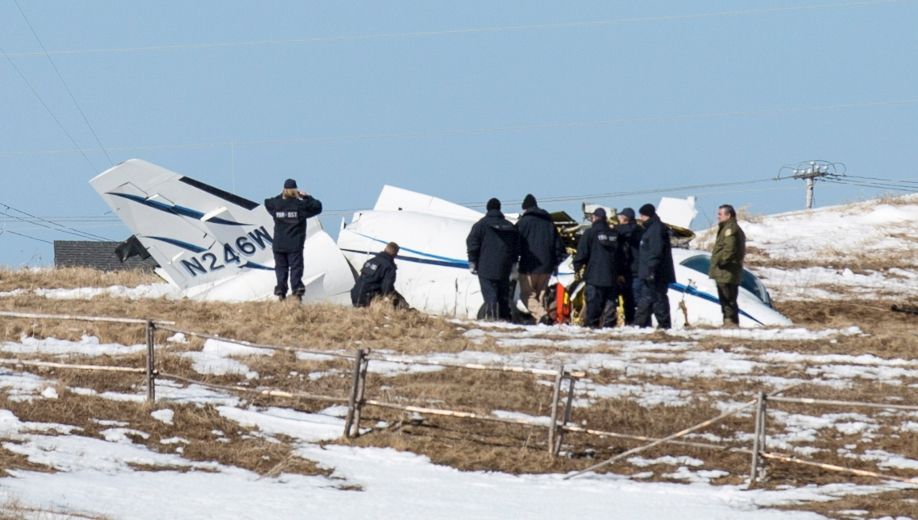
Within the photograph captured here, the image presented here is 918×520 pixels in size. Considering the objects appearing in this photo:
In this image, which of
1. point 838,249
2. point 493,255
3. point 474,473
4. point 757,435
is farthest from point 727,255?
point 838,249

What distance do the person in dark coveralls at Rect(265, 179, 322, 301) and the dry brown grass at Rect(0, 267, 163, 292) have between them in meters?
6.28

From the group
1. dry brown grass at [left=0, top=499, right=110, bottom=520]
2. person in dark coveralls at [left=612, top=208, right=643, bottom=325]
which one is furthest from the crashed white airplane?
dry brown grass at [left=0, top=499, right=110, bottom=520]

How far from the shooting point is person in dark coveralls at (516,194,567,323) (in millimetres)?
22719

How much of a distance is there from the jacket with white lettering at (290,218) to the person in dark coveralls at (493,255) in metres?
2.37

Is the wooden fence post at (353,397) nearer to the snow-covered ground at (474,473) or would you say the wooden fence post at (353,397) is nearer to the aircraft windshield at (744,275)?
the snow-covered ground at (474,473)

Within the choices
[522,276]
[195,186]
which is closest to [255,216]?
[195,186]

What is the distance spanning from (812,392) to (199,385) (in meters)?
6.66

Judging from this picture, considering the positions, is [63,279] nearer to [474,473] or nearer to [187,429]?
[187,429]

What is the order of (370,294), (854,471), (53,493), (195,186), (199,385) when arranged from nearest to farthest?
(53,493)
(854,471)
(199,385)
(370,294)
(195,186)

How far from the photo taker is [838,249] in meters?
38.2

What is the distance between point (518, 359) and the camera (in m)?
18.7

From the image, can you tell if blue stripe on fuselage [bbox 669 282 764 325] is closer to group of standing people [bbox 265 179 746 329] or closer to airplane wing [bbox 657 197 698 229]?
group of standing people [bbox 265 179 746 329]

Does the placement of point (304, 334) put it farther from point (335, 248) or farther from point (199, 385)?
point (335, 248)

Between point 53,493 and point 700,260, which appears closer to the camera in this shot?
point 53,493
